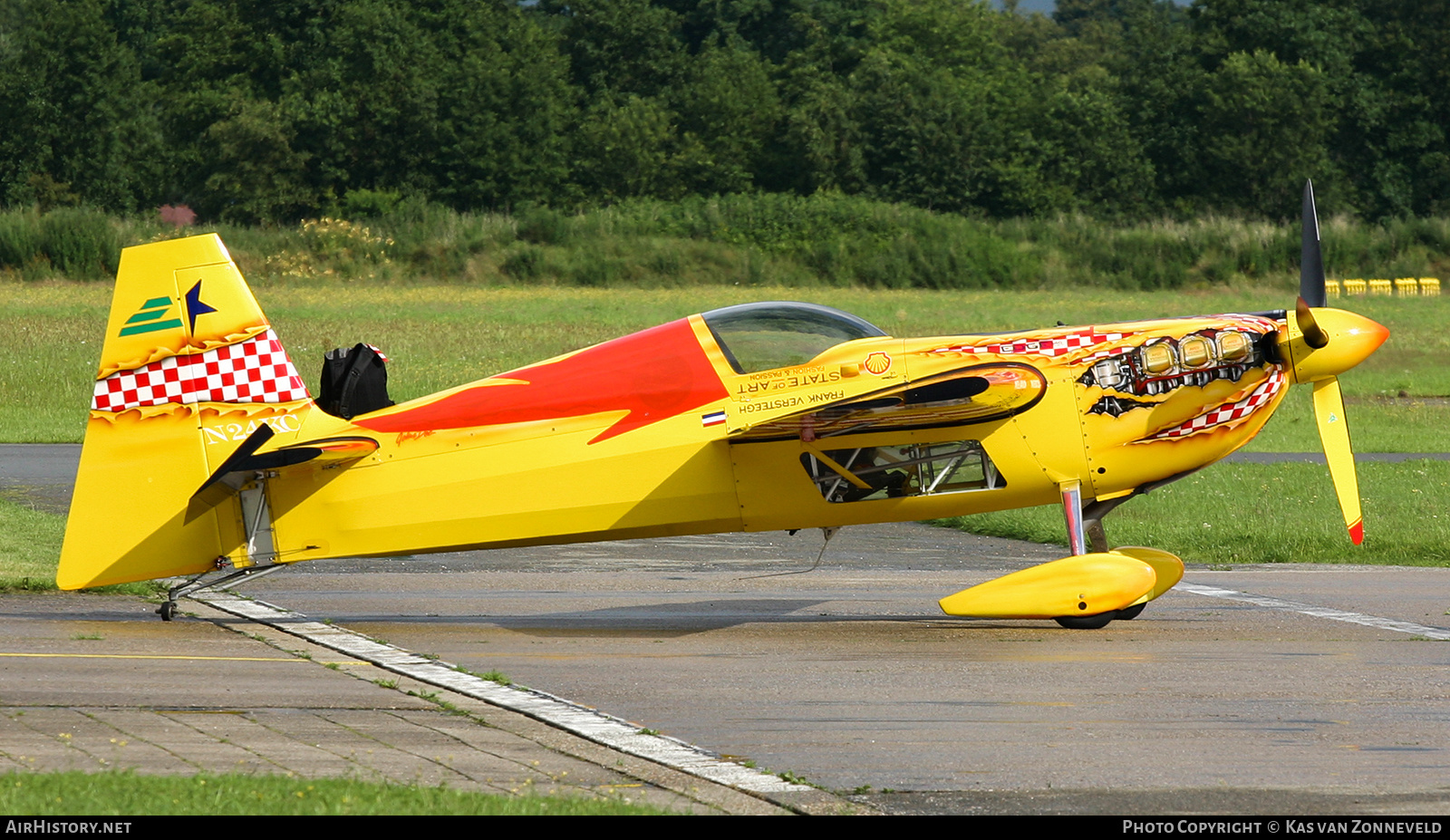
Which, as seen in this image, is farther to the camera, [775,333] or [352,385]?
[352,385]

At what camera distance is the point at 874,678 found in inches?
399

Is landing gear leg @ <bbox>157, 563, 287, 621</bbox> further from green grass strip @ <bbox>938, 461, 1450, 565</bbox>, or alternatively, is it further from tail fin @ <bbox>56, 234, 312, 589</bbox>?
green grass strip @ <bbox>938, 461, 1450, 565</bbox>

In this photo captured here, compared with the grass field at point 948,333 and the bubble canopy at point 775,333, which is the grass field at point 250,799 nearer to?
the bubble canopy at point 775,333

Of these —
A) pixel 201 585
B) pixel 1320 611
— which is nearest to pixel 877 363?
pixel 1320 611

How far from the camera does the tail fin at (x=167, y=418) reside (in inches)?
447

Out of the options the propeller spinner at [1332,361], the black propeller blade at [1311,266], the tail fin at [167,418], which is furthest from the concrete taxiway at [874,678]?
the black propeller blade at [1311,266]

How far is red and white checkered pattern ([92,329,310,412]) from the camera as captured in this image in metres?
11.5

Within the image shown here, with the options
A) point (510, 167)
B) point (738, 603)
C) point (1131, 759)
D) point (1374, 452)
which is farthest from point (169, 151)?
point (1131, 759)

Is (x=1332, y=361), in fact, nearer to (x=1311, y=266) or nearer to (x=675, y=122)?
(x=1311, y=266)

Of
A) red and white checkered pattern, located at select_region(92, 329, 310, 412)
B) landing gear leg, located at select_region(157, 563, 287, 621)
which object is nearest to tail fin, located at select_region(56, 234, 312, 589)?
red and white checkered pattern, located at select_region(92, 329, 310, 412)

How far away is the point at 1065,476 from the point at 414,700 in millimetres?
5239

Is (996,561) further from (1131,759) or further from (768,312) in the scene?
(1131,759)

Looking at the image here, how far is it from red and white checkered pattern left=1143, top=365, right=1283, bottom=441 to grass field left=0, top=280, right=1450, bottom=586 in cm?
434

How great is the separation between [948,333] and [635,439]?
29.9 metres
